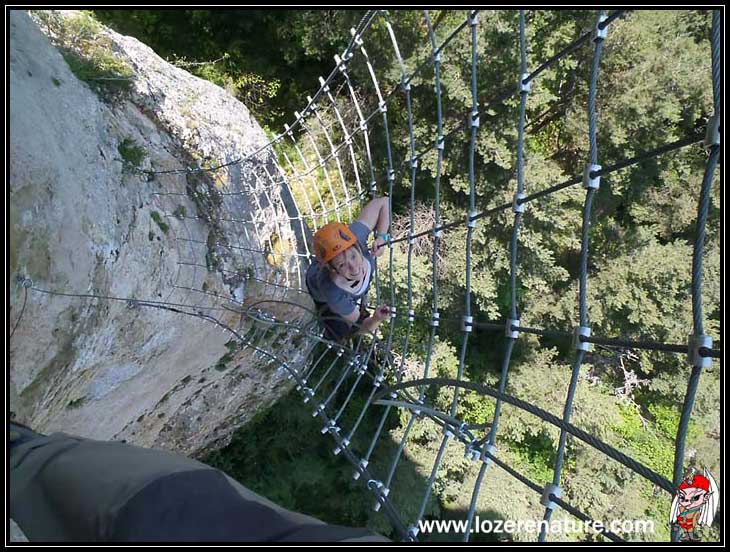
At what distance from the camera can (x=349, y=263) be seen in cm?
220

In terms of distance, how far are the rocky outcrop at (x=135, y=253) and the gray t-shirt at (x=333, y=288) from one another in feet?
1.43

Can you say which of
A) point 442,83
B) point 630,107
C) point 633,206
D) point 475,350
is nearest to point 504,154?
point 442,83

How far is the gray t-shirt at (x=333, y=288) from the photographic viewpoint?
237 centimetres

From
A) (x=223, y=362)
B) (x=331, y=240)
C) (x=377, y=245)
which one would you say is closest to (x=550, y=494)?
(x=331, y=240)

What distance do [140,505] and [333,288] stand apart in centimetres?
167

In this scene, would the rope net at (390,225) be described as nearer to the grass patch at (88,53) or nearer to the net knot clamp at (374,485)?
the net knot clamp at (374,485)

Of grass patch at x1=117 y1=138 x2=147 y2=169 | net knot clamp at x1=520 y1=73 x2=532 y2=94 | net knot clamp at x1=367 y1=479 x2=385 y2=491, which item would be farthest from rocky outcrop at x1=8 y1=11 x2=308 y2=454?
net knot clamp at x1=520 y1=73 x2=532 y2=94

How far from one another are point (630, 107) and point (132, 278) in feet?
15.6

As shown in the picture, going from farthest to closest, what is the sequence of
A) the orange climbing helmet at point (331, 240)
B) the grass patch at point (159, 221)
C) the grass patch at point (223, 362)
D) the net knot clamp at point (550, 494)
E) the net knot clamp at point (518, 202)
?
the grass patch at point (223, 362) → the orange climbing helmet at point (331, 240) → the grass patch at point (159, 221) → the net knot clamp at point (518, 202) → the net knot clamp at point (550, 494)

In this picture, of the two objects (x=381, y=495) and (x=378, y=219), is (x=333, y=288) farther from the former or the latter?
(x=381, y=495)

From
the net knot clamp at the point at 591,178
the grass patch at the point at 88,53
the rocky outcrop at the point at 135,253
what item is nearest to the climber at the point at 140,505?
the rocky outcrop at the point at 135,253

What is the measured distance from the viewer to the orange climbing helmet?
6.98 feet
